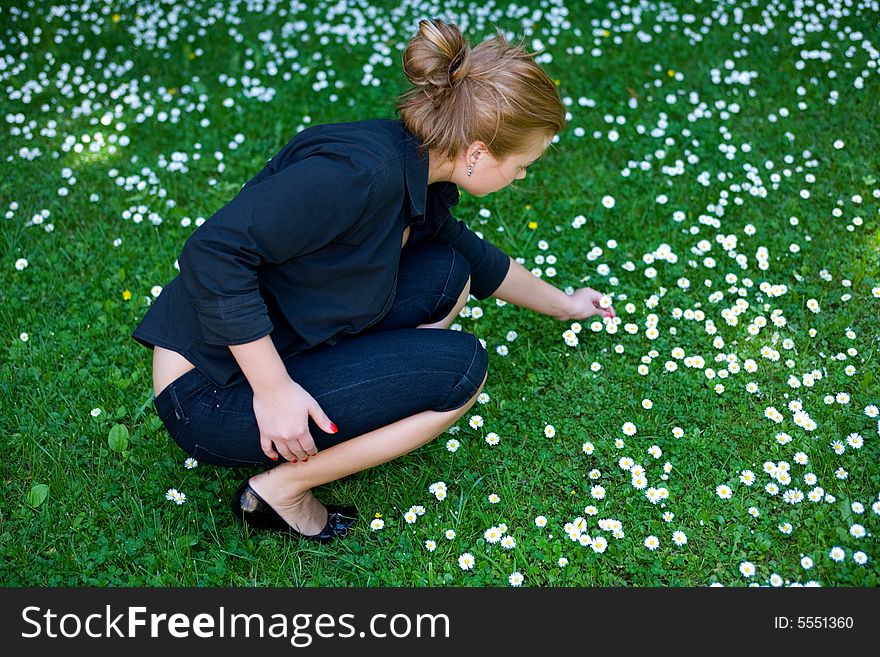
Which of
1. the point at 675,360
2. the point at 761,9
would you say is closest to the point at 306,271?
the point at 675,360

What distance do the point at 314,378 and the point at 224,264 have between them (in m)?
0.54

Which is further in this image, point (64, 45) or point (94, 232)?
point (64, 45)

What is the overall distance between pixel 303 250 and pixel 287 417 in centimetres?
50

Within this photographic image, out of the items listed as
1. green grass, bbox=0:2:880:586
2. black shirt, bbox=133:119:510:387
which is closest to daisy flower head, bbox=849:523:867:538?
green grass, bbox=0:2:880:586

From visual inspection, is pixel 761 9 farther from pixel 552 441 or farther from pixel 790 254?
pixel 552 441

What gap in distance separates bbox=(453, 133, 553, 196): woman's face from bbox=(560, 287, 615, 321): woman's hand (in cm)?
97

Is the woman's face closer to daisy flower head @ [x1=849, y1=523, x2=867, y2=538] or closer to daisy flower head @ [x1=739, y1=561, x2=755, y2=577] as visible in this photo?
daisy flower head @ [x1=739, y1=561, x2=755, y2=577]

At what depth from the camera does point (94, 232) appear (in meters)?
4.28

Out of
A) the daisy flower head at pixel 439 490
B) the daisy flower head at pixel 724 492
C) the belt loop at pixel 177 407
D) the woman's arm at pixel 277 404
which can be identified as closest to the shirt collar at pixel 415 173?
the woman's arm at pixel 277 404

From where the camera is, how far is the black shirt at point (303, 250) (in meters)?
2.21

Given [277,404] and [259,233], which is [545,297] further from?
[259,233]

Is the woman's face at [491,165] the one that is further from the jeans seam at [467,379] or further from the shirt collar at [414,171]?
the jeans seam at [467,379]

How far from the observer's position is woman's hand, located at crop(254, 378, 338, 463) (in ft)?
8.03

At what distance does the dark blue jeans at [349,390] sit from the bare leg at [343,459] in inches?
1.6
